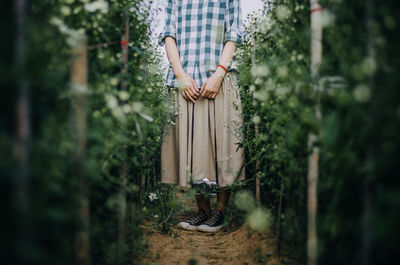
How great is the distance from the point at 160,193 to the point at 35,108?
171 cm

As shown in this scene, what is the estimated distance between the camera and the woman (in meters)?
2.51

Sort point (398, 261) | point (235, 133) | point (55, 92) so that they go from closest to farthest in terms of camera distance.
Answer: point (398, 261) < point (55, 92) < point (235, 133)

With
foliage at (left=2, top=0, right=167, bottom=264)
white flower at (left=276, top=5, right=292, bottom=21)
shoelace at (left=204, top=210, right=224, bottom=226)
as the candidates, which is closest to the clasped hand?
foliage at (left=2, top=0, right=167, bottom=264)

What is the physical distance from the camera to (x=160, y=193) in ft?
8.30

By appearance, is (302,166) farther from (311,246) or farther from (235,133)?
(235,133)

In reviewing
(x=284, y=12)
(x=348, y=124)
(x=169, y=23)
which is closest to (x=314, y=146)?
(x=348, y=124)

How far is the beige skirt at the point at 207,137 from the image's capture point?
252 centimetres

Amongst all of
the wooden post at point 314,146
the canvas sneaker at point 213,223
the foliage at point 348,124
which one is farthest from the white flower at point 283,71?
the canvas sneaker at point 213,223

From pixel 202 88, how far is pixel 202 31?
51cm

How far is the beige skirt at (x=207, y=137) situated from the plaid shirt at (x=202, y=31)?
0.60 ft

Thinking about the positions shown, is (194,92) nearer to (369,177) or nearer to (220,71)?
(220,71)

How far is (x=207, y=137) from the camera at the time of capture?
2.58 metres

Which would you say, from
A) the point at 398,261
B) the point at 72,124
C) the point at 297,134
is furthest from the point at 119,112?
the point at 398,261

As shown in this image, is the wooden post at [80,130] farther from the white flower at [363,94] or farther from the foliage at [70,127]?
the white flower at [363,94]
